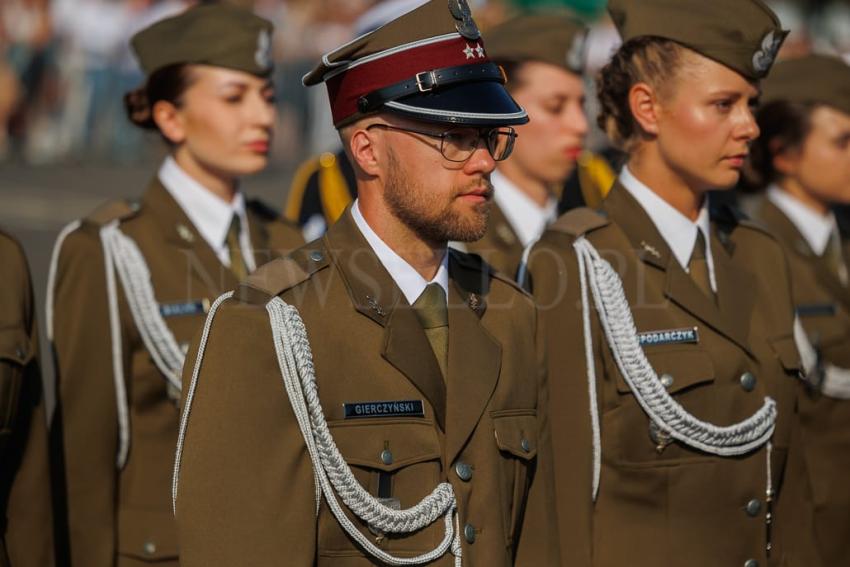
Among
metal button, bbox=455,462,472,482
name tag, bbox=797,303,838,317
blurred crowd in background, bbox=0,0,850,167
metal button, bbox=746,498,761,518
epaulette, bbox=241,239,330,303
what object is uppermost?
blurred crowd in background, bbox=0,0,850,167

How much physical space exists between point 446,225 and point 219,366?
65cm

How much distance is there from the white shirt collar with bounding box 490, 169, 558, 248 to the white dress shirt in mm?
1161

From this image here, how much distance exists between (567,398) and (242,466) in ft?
4.00

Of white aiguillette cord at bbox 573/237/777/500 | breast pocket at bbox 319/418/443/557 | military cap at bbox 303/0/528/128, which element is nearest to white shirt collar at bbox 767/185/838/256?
white aiguillette cord at bbox 573/237/777/500

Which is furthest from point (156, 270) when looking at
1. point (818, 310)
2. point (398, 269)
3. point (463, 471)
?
point (818, 310)

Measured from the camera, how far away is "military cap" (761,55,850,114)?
6133mm

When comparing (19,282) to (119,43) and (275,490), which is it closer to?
(275,490)

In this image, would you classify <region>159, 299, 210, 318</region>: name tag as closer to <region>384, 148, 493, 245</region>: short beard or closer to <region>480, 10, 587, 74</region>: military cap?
<region>384, 148, 493, 245</region>: short beard

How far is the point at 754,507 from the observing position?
4488 millimetres

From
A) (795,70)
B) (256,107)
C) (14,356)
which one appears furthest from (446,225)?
(795,70)

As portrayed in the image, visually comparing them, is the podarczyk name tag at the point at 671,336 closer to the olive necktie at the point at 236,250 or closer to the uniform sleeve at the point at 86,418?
the olive necktie at the point at 236,250

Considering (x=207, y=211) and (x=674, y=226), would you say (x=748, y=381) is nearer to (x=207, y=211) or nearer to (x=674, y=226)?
(x=674, y=226)

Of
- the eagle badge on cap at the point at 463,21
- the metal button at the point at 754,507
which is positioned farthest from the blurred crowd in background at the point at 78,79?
the eagle badge on cap at the point at 463,21

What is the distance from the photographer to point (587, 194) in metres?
6.98
